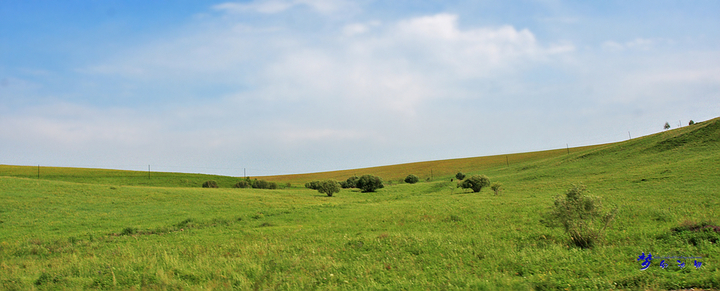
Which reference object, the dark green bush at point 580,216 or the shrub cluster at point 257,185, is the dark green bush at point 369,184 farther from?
the dark green bush at point 580,216

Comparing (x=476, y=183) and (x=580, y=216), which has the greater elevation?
(x=580, y=216)

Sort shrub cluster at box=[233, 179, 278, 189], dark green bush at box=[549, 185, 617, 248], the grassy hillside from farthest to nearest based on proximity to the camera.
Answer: the grassy hillside < shrub cluster at box=[233, 179, 278, 189] < dark green bush at box=[549, 185, 617, 248]

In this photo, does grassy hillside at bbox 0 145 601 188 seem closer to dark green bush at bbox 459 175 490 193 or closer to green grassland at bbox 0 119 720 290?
green grassland at bbox 0 119 720 290

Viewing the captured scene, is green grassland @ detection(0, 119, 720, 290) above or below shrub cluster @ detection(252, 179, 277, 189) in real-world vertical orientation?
below

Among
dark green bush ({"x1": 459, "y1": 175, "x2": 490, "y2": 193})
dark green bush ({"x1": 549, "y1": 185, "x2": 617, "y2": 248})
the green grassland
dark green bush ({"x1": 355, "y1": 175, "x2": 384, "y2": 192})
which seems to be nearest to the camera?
the green grassland

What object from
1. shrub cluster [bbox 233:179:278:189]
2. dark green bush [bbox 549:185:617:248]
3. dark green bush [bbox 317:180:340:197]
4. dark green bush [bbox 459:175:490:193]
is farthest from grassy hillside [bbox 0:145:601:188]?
dark green bush [bbox 549:185:617:248]

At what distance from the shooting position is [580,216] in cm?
1302

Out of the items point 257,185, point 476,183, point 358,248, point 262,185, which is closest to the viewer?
point 358,248

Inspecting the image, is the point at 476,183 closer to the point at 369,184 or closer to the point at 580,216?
the point at 369,184

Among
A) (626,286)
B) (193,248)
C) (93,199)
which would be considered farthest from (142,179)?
(626,286)

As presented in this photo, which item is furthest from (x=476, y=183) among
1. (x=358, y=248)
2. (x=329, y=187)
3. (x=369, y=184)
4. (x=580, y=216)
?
(x=358, y=248)

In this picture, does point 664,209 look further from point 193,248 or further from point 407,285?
point 193,248

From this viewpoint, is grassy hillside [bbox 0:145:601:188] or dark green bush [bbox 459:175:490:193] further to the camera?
grassy hillside [bbox 0:145:601:188]

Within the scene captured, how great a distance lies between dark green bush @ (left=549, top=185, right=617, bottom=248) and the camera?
40.3 feet
